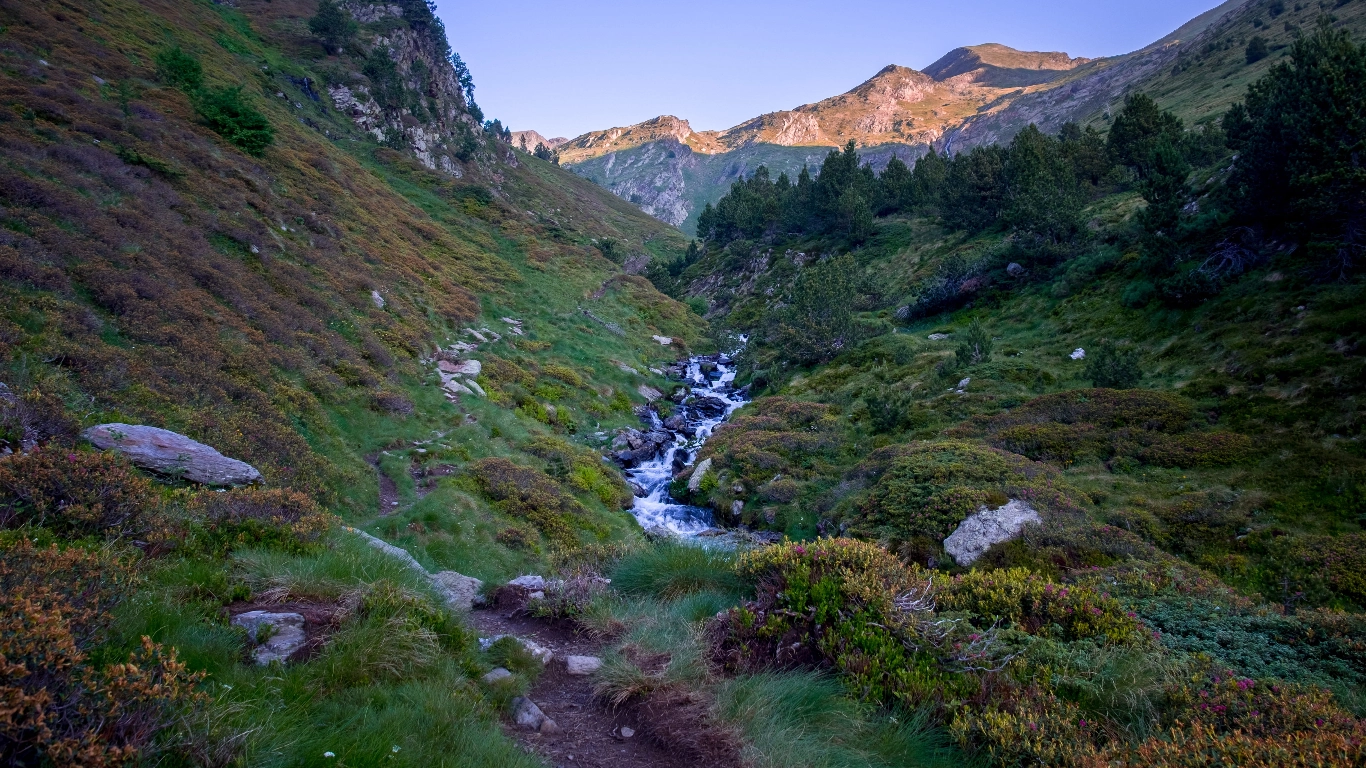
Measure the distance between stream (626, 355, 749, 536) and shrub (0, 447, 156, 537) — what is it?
14.7m

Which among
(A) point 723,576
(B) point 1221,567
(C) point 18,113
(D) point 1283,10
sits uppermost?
(D) point 1283,10

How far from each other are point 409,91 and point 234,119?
47.0 meters

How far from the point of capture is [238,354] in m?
14.2

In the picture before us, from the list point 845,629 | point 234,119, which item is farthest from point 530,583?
point 234,119

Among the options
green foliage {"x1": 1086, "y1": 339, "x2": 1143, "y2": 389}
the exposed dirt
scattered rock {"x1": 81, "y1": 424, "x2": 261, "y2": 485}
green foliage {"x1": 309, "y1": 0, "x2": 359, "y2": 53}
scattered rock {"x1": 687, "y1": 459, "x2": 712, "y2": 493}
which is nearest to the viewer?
the exposed dirt

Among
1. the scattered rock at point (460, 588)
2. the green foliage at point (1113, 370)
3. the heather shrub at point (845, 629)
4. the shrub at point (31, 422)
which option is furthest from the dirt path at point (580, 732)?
the green foliage at point (1113, 370)

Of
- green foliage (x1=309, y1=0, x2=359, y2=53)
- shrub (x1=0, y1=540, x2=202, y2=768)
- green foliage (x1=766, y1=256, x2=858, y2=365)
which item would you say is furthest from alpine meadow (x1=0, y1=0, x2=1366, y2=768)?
green foliage (x1=309, y1=0, x2=359, y2=53)

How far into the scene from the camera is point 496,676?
5.84 m

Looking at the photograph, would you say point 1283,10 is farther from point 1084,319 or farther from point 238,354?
point 238,354

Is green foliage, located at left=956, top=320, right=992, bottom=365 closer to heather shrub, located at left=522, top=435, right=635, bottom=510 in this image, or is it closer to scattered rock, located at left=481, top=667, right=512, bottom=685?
heather shrub, located at left=522, top=435, right=635, bottom=510

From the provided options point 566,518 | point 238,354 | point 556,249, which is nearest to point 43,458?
point 238,354

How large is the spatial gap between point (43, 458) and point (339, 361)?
43.6 ft

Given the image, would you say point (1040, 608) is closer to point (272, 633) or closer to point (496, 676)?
point (496, 676)

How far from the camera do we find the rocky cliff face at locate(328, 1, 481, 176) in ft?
192
